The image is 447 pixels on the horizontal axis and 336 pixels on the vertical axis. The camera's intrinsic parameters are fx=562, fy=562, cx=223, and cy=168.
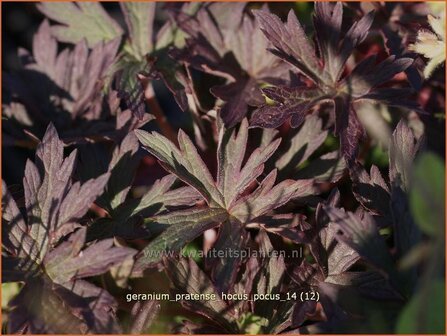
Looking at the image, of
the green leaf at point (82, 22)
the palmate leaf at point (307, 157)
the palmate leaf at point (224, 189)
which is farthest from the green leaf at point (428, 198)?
the green leaf at point (82, 22)

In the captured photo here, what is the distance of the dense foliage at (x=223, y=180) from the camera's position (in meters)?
0.93

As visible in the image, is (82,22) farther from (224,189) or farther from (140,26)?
(224,189)

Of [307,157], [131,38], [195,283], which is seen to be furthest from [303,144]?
[131,38]

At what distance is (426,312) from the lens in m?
0.64

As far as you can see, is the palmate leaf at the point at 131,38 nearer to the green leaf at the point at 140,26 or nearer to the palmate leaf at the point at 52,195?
the green leaf at the point at 140,26

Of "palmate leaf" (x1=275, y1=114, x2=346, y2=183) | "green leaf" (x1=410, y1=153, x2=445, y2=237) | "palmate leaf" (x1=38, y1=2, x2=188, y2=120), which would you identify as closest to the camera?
"green leaf" (x1=410, y1=153, x2=445, y2=237)

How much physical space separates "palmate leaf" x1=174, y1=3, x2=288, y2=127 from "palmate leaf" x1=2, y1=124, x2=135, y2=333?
1.42 feet

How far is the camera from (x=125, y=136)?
Answer: 4.04ft

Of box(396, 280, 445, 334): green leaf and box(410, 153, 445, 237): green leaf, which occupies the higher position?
box(410, 153, 445, 237): green leaf

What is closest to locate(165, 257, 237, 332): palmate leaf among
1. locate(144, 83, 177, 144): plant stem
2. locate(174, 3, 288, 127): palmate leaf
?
locate(174, 3, 288, 127): palmate leaf

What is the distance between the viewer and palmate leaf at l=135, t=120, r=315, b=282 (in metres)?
1.04

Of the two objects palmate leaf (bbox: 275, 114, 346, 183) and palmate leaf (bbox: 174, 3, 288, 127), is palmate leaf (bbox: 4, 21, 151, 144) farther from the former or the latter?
palmate leaf (bbox: 275, 114, 346, 183)

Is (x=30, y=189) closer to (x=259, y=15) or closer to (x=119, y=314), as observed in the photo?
(x=119, y=314)

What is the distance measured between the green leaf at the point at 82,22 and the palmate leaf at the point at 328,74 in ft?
1.66
